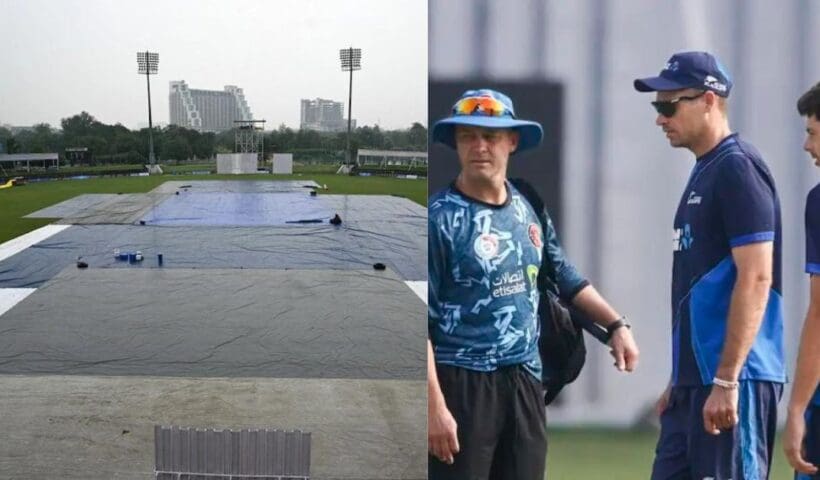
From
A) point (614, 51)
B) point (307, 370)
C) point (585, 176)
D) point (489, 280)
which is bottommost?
point (307, 370)

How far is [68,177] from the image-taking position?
27.2 m

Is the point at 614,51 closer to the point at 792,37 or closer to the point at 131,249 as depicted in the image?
the point at 792,37

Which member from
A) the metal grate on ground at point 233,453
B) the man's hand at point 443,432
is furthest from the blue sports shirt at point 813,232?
the metal grate on ground at point 233,453

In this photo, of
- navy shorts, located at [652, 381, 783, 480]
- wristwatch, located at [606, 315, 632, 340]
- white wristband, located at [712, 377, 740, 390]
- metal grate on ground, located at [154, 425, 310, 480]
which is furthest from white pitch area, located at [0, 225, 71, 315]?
white wristband, located at [712, 377, 740, 390]

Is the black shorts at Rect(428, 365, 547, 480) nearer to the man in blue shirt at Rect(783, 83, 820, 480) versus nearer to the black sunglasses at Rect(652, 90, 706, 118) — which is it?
the man in blue shirt at Rect(783, 83, 820, 480)

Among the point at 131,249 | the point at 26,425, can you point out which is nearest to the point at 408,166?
the point at 131,249

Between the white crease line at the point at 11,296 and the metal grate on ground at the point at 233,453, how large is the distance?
675cm

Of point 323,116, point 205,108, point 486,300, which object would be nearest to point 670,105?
point 486,300

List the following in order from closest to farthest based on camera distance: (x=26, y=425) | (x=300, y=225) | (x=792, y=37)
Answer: (x=792, y=37)
(x=26, y=425)
(x=300, y=225)

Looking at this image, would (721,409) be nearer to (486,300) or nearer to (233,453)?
(486,300)

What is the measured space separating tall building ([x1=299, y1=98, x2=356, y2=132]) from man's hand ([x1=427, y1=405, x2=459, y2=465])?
25.0m

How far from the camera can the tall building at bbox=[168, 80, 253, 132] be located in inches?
1086

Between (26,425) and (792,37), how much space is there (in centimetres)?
500

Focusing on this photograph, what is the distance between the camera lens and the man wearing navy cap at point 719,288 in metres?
2.19
